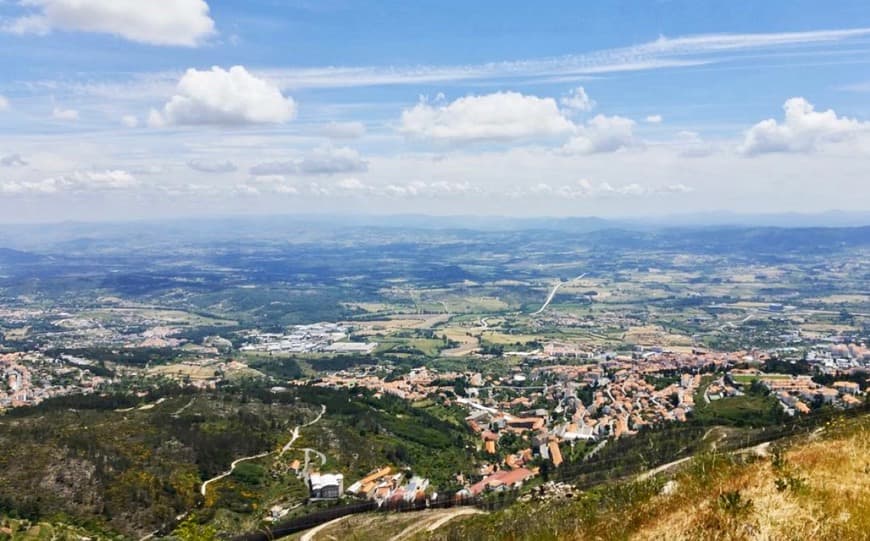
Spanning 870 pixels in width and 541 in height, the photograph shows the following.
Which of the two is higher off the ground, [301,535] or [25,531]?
[301,535]

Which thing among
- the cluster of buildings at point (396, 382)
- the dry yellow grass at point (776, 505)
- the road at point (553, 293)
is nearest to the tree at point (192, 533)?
the dry yellow grass at point (776, 505)

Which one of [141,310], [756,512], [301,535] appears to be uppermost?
[756,512]

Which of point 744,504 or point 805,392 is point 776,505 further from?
point 805,392

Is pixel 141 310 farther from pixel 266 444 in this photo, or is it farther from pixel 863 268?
pixel 863 268

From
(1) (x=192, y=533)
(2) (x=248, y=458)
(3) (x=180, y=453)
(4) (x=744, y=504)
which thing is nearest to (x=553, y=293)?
(2) (x=248, y=458)

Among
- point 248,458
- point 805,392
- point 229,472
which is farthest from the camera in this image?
point 805,392

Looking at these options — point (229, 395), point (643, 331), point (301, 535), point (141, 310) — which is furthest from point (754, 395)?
point (141, 310)
